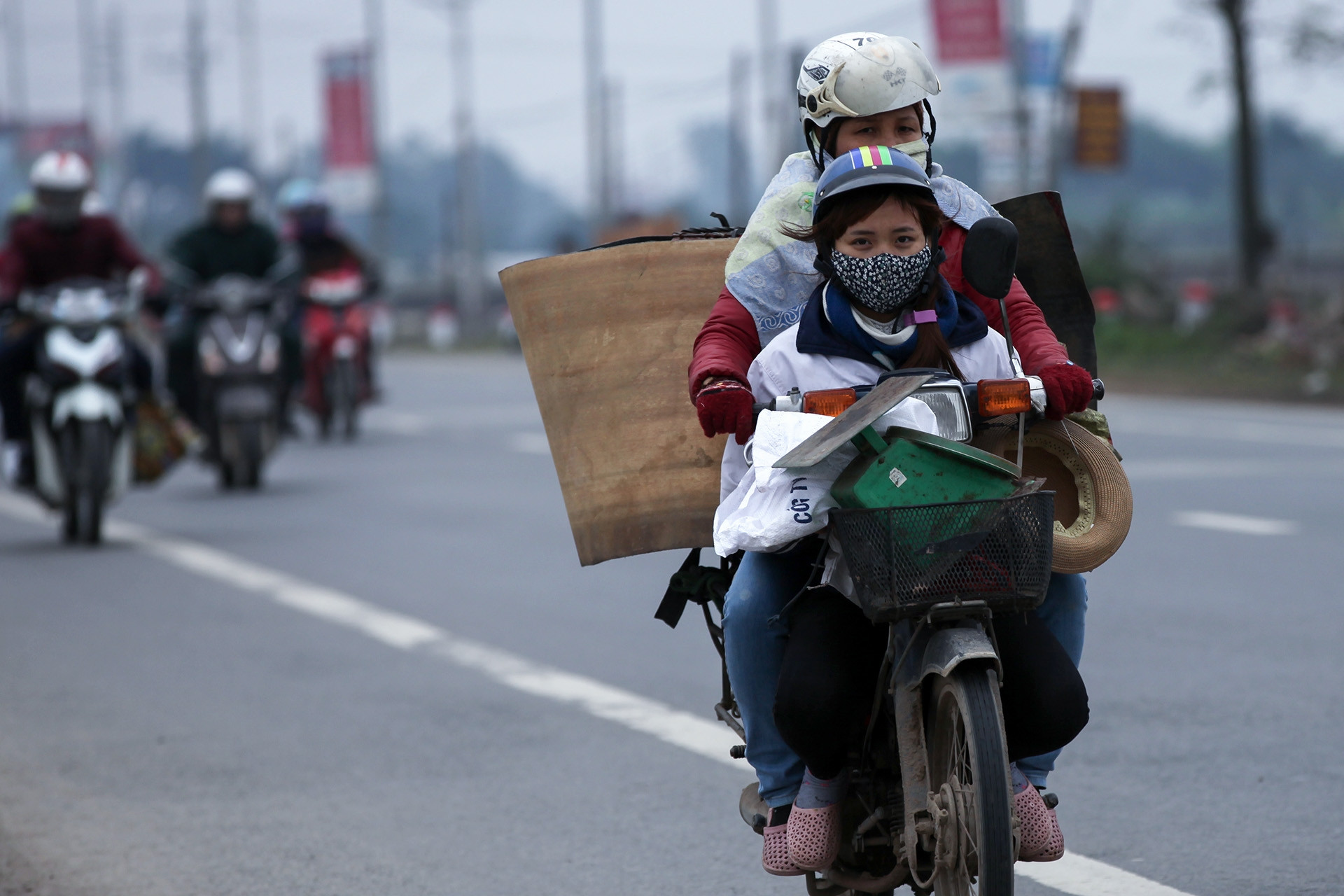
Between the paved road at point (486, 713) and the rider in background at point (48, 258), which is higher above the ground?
the rider in background at point (48, 258)

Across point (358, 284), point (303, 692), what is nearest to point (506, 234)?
point (358, 284)

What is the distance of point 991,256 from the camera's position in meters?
3.95

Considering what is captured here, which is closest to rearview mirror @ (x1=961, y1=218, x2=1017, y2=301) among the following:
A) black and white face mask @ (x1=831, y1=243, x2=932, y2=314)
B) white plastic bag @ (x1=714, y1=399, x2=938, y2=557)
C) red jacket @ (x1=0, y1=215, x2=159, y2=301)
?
black and white face mask @ (x1=831, y1=243, x2=932, y2=314)

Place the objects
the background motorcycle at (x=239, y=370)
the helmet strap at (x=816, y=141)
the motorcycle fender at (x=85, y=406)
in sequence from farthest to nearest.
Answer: the background motorcycle at (x=239, y=370)
the motorcycle fender at (x=85, y=406)
the helmet strap at (x=816, y=141)

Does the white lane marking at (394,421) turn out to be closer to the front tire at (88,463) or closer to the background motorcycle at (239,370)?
the background motorcycle at (239,370)

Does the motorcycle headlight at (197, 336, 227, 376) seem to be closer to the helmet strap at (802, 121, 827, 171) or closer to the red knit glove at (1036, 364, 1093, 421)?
the helmet strap at (802, 121, 827, 171)

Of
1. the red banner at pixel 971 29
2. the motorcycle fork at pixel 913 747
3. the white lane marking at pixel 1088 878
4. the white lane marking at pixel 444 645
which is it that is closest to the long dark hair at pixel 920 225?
the motorcycle fork at pixel 913 747

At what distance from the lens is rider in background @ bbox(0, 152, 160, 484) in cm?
1227

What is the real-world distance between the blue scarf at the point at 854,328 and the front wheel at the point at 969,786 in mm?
640

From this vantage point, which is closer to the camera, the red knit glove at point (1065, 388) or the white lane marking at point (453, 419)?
the red knit glove at point (1065, 388)

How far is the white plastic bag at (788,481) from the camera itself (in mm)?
3873

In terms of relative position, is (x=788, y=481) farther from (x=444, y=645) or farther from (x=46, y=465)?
(x=46, y=465)

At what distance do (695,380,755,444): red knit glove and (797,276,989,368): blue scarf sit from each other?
181 mm

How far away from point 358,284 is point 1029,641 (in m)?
16.5
